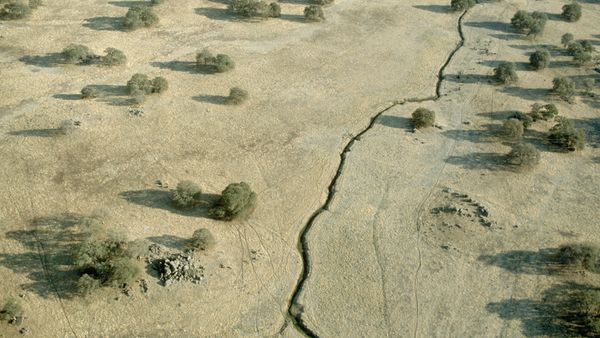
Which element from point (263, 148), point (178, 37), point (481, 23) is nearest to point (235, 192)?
point (263, 148)

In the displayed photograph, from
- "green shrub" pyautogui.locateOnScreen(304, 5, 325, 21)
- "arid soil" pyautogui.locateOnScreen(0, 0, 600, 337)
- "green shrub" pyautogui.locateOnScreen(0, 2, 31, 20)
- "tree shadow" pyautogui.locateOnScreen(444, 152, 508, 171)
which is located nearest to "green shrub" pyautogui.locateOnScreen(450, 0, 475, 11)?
"arid soil" pyautogui.locateOnScreen(0, 0, 600, 337)

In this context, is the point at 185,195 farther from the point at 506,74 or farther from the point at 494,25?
the point at 494,25

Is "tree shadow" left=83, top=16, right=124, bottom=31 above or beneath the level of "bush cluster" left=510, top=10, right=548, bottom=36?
beneath

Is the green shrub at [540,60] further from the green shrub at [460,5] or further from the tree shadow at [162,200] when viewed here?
the tree shadow at [162,200]

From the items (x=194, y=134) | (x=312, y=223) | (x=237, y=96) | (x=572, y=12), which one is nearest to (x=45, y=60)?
(x=194, y=134)

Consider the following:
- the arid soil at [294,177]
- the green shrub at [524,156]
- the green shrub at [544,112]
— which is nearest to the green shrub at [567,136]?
the arid soil at [294,177]

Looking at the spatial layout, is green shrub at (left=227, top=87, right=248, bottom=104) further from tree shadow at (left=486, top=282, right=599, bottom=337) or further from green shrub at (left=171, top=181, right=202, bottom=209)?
tree shadow at (left=486, top=282, right=599, bottom=337)
